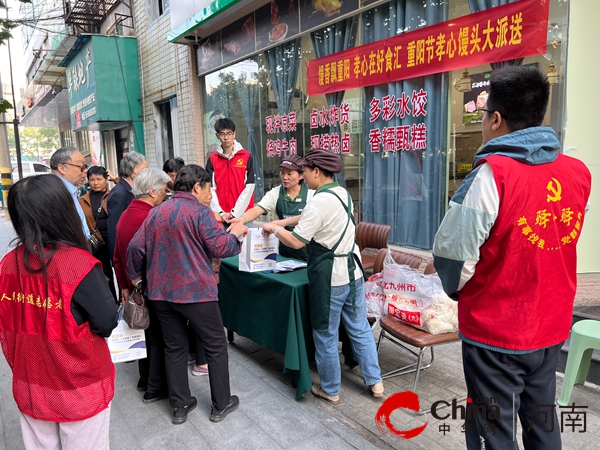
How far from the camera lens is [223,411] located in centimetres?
293

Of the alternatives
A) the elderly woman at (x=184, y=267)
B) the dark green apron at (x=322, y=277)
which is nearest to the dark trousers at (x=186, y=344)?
the elderly woman at (x=184, y=267)

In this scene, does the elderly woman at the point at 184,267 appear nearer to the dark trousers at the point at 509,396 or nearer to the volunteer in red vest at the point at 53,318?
the volunteer in red vest at the point at 53,318

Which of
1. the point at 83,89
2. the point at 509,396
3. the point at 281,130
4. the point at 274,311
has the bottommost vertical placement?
the point at 274,311

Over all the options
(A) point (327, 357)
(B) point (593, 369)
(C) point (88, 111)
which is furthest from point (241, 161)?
(C) point (88, 111)

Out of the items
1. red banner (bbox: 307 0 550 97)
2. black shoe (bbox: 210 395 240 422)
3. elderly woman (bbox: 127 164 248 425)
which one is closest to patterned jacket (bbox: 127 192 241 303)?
elderly woman (bbox: 127 164 248 425)

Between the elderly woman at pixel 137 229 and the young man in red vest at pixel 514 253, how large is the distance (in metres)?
2.02

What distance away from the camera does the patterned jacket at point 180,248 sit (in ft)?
8.59

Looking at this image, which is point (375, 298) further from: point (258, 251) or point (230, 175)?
point (230, 175)

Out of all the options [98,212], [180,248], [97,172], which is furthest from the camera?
[97,172]

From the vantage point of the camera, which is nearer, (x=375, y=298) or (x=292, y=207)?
(x=375, y=298)

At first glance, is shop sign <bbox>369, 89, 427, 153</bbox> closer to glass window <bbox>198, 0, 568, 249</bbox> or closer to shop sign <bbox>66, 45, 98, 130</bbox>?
glass window <bbox>198, 0, 568, 249</bbox>

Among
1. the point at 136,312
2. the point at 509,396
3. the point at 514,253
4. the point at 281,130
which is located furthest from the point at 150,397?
the point at 281,130

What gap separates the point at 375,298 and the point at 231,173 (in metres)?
2.13

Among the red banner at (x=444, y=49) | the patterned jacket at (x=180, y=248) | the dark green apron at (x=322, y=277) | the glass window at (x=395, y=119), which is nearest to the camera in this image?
the patterned jacket at (x=180, y=248)
